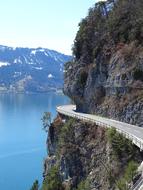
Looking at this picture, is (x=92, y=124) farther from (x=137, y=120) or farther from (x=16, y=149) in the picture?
(x=16, y=149)

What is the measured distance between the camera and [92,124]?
2613 inches

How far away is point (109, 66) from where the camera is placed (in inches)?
2987

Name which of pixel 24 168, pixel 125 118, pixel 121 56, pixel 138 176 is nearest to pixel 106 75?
pixel 121 56

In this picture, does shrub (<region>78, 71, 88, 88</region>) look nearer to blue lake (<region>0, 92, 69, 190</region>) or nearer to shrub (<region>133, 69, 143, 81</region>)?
shrub (<region>133, 69, 143, 81</region>)

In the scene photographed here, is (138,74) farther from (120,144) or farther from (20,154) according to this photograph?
(20,154)

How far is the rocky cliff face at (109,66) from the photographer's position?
222ft

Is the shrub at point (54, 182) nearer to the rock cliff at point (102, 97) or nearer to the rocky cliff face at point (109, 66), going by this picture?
the rock cliff at point (102, 97)

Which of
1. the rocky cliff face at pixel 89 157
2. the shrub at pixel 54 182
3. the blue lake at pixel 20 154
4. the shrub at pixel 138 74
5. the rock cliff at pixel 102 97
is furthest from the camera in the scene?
the blue lake at pixel 20 154

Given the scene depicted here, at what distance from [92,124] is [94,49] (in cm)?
2119

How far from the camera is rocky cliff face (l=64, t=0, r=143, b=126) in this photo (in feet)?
222

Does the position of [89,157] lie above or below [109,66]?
below

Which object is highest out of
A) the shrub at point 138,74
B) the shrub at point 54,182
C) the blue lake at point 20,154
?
the shrub at point 138,74

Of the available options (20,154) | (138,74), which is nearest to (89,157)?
(138,74)

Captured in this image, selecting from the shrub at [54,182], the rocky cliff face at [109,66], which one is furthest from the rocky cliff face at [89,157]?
the rocky cliff face at [109,66]
